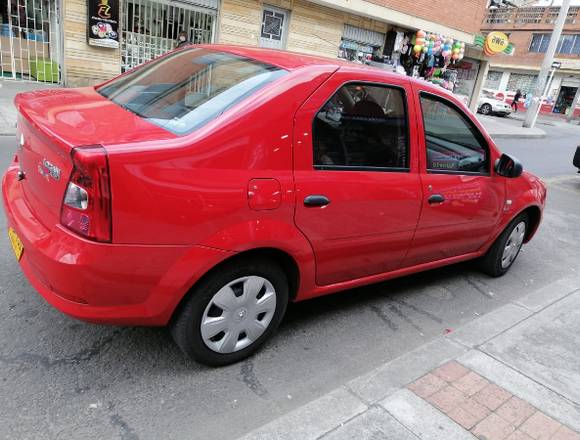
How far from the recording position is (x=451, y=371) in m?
2.94

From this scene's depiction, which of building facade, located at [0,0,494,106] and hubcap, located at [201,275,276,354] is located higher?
building facade, located at [0,0,494,106]

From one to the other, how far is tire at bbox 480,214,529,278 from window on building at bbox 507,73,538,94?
142ft

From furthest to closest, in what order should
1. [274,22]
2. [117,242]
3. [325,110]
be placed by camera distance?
[274,22]
[325,110]
[117,242]

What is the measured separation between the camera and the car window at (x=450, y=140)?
338 centimetres

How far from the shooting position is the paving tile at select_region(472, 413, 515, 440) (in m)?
2.44

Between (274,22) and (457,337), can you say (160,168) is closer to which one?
(457,337)

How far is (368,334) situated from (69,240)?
82.0 inches

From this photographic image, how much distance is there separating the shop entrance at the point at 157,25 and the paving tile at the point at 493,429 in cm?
1220

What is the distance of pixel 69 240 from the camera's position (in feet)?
7.18

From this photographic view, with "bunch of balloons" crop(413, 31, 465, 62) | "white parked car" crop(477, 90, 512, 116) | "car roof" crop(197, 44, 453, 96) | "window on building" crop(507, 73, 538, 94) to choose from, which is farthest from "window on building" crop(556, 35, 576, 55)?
"car roof" crop(197, 44, 453, 96)

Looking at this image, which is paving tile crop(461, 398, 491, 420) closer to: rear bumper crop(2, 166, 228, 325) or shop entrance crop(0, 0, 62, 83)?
rear bumper crop(2, 166, 228, 325)

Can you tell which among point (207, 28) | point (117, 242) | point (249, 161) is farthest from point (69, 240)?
point (207, 28)

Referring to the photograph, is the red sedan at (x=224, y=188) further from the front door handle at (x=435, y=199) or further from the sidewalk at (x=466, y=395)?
the sidewalk at (x=466, y=395)

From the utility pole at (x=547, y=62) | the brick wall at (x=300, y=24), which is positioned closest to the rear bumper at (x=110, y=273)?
the brick wall at (x=300, y=24)
